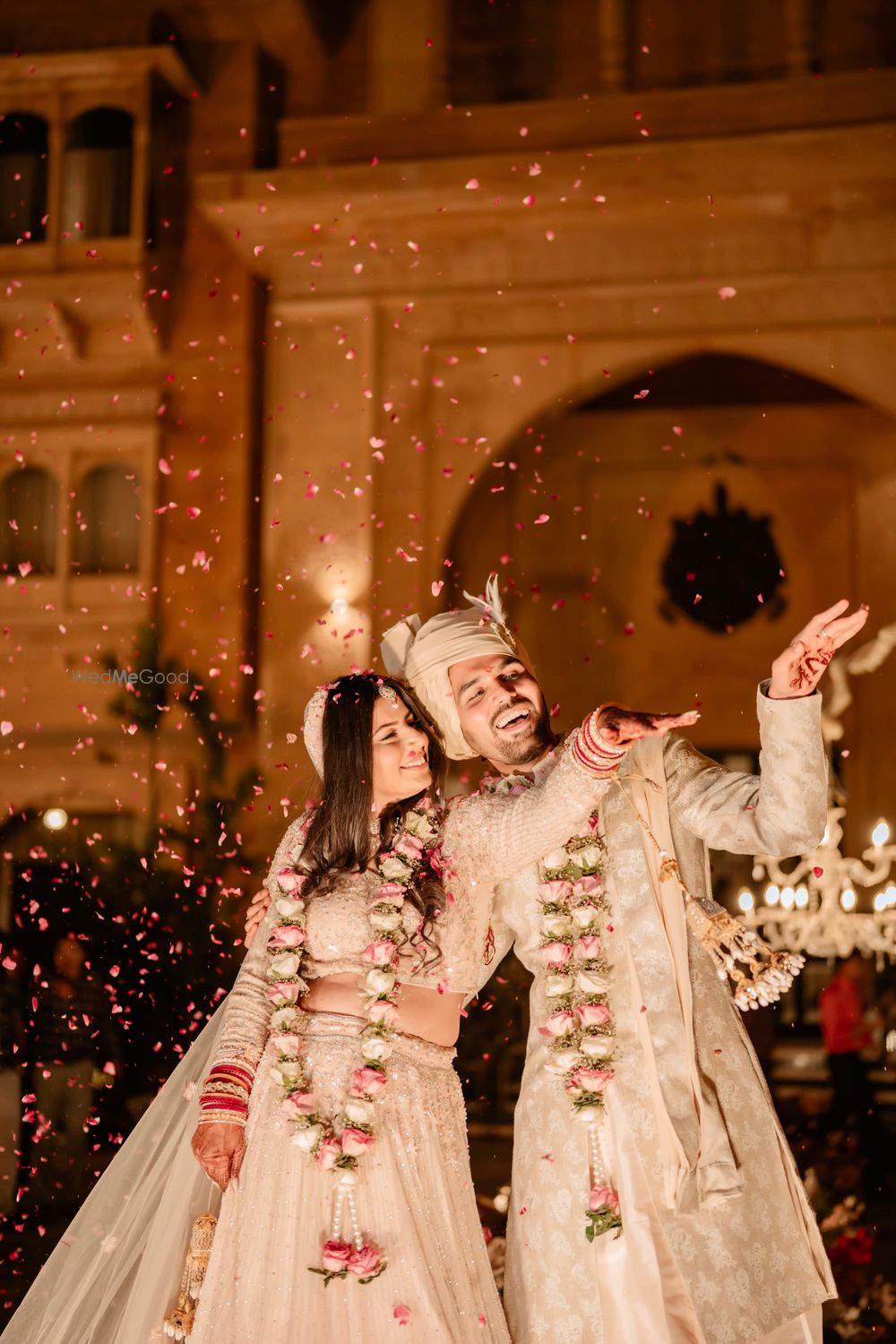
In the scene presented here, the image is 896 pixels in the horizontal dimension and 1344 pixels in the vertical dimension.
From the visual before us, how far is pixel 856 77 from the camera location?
6949 millimetres


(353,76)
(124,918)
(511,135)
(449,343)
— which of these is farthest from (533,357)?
(124,918)

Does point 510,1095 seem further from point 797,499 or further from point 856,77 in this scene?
point 856,77

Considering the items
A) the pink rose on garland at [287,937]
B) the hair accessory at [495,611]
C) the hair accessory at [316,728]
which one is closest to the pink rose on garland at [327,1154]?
the pink rose on garland at [287,937]

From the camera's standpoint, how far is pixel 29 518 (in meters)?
7.98

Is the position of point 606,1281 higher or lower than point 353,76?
lower

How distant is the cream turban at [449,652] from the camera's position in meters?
2.92

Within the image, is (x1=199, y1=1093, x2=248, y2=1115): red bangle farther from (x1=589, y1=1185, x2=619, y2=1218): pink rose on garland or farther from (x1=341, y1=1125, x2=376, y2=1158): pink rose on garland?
(x1=589, y1=1185, x2=619, y2=1218): pink rose on garland

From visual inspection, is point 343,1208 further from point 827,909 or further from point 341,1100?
point 827,909

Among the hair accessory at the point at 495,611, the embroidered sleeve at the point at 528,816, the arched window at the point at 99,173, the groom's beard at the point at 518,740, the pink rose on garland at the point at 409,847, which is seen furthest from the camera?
the arched window at the point at 99,173

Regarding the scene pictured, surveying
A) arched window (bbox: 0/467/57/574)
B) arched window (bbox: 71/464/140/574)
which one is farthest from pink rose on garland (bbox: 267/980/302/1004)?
arched window (bbox: 0/467/57/574)

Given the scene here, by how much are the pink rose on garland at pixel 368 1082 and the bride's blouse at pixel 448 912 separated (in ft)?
0.69

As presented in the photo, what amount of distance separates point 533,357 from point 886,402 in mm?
1861

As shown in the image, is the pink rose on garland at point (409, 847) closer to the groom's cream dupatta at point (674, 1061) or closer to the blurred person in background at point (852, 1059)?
the groom's cream dupatta at point (674, 1061)

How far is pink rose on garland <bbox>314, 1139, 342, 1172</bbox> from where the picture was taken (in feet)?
8.03
